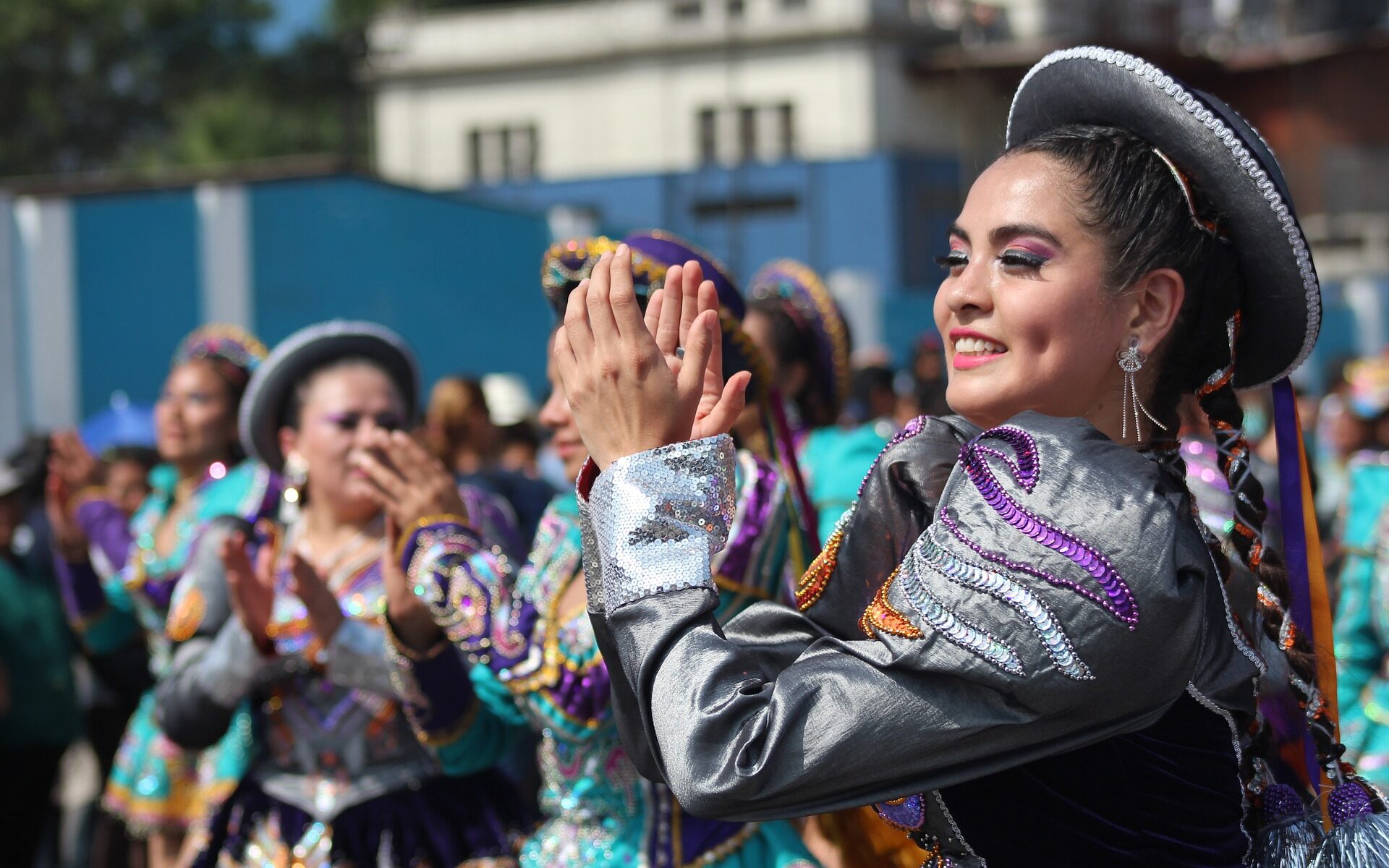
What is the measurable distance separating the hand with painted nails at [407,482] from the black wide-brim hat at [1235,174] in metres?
1.57

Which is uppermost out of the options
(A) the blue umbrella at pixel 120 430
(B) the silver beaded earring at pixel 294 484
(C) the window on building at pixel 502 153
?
(C) the window on building at pixel 502 153

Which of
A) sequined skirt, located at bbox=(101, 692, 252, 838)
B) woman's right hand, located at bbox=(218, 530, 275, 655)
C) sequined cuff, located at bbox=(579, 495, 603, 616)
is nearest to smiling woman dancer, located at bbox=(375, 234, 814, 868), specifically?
woman's right hand, located at bbox=(218, 530, 275, 655)

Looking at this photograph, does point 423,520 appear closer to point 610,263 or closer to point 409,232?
point 610,263

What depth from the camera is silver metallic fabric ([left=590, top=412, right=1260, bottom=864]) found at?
5.03ft

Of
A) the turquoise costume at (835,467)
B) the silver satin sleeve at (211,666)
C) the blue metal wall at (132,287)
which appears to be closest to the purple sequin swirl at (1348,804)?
the silver satin sleeve at (211,666)

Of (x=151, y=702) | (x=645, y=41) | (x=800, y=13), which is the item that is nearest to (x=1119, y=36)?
(x=800, y=13)

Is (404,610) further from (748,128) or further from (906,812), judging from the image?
(748,128)

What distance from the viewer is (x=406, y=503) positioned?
3.03 m

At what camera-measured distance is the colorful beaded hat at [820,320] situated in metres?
5.23

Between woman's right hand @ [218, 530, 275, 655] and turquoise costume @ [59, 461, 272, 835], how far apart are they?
128 cm

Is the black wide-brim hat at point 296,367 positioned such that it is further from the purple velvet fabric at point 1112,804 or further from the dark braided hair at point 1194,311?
the purple velvet fabric at point 1112,804

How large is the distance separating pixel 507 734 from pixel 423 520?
1.76 feet

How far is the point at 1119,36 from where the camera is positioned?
35.5m

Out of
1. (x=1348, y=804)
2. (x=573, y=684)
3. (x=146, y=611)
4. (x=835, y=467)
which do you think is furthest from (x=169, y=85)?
(x=1348, y=804)
